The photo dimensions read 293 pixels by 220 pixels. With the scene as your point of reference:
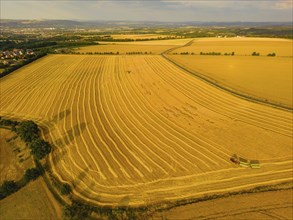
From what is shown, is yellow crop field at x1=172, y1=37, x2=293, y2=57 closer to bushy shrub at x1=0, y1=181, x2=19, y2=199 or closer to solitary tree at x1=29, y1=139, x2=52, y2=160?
solitary tree at x1=29, y1=139, x2=52, y2=160

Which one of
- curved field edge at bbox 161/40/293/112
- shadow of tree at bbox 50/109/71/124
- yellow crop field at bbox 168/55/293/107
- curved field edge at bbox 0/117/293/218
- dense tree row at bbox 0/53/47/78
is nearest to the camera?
curved field edge at bbox 0/117/293/218

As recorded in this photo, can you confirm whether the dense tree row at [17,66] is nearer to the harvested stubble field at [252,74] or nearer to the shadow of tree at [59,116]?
the shadow of tree at [59,116]

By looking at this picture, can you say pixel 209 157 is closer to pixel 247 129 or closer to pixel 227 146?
pixel 227 146

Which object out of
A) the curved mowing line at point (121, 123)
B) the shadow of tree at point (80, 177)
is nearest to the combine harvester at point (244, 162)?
the curved mowing line at point (121, 123)

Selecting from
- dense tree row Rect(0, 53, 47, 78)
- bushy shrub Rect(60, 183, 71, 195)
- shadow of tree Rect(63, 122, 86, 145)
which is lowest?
dense tree row Rect(0, 53, 47, 78)

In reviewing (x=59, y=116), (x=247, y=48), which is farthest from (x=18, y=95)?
(x=247, y=48)

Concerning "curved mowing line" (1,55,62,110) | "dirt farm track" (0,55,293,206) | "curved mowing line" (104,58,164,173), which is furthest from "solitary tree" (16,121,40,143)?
"curved mowing line" (1,55,62,110)
